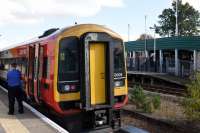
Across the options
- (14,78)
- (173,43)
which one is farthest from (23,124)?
(173,43)

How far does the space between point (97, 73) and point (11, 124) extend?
8.93ft

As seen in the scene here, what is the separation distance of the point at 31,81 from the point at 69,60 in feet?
11.2

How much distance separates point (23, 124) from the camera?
1086 cm

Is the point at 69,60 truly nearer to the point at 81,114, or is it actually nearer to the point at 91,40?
the point at 91,40

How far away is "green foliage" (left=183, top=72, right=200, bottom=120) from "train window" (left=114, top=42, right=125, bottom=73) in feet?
9.67

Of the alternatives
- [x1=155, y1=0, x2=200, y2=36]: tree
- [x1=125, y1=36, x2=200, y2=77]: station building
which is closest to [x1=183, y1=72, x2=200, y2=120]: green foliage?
[x1=125, y1=36, x2=200, y2=77]: station building

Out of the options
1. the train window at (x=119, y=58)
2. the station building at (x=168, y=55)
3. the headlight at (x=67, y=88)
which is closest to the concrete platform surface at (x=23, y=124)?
the headlight at (x=67, y=88)

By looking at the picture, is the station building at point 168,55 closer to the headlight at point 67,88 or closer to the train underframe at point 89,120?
the train underframe at point 89,120

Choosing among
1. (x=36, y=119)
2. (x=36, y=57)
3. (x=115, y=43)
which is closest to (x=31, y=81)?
(x=36, y=57)

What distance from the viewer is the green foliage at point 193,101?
1330 centimetres

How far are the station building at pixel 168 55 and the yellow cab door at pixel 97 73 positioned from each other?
19.1 metres

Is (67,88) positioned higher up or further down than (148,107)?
higher up

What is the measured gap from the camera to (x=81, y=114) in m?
11.2

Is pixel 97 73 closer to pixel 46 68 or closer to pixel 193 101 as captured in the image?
pixel 46 68
